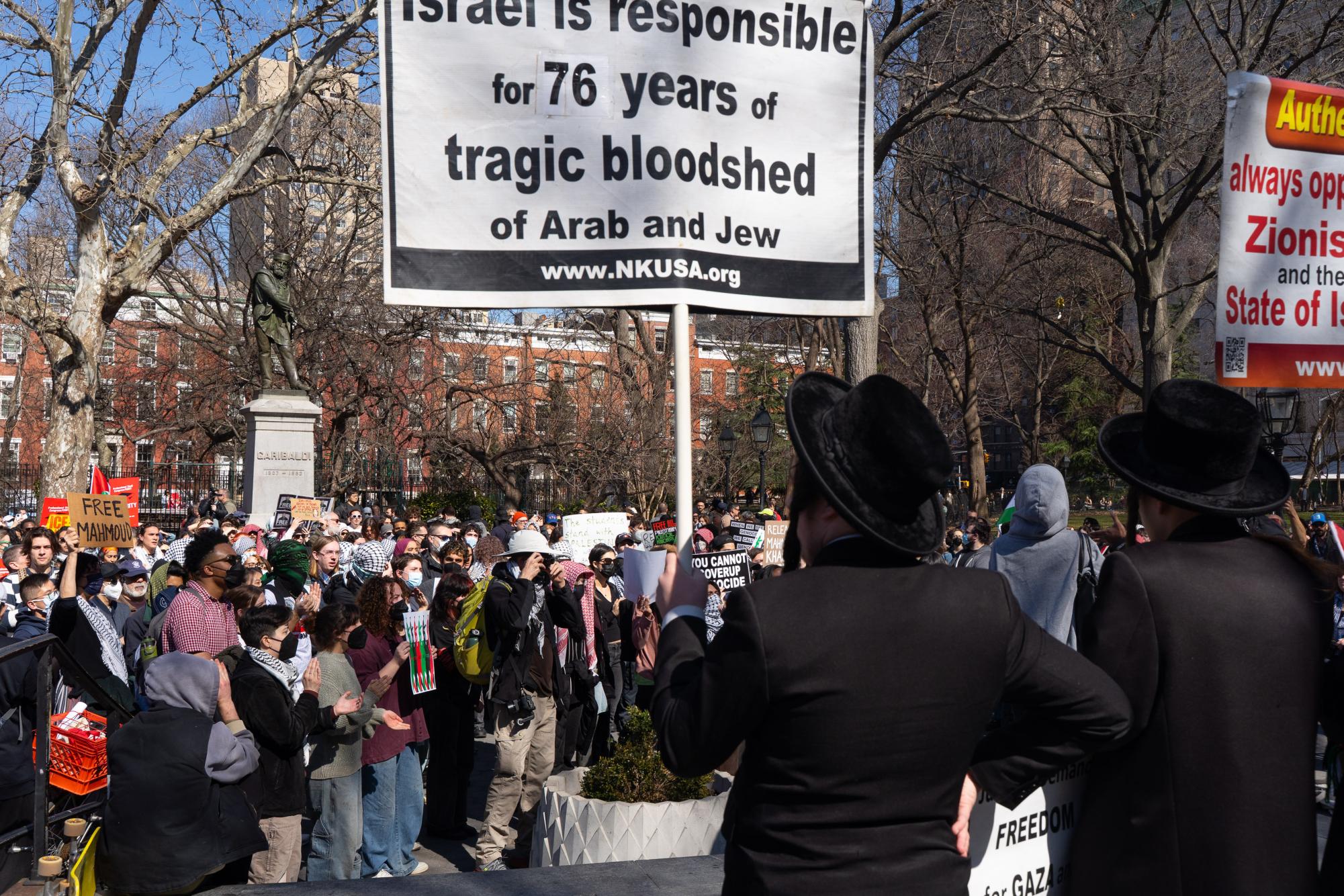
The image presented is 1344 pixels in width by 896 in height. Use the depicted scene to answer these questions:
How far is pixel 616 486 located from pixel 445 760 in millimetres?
21950

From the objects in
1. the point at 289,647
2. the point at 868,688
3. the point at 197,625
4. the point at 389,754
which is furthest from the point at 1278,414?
the point at 868,688

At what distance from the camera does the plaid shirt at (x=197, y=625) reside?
700 cm

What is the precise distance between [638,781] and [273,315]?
1549 cm

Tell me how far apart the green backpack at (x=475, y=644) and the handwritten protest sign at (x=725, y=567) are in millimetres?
4570

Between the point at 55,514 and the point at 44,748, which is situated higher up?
the point at 55,514

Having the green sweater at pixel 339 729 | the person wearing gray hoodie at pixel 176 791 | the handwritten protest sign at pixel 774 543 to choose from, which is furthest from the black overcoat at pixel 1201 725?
the handwritten protest sign at pixel 774 543

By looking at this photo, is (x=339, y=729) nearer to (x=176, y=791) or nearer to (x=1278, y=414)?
(x=176, y=791)

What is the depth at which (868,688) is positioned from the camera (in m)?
2.21

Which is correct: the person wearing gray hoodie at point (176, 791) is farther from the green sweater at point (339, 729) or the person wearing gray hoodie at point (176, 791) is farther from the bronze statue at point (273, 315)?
the bronze statue at point (273, 315)

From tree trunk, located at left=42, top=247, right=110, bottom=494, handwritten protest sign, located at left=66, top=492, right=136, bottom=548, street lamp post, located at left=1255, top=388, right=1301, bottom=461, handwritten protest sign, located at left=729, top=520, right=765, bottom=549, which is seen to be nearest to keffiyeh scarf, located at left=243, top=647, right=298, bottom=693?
handwritten protest sign, located at left=729, top=520, right=765, bottom=549

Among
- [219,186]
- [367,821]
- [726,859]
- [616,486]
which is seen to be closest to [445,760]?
[367,821]

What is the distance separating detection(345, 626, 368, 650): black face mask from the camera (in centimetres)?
727

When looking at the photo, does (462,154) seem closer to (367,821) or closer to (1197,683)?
(1197,683)

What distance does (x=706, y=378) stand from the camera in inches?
2532
